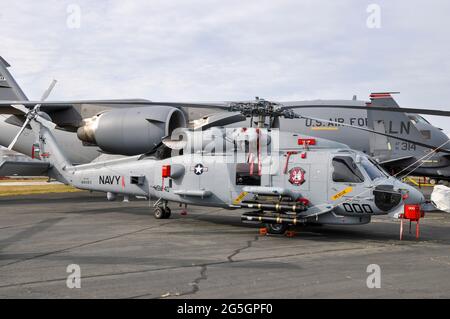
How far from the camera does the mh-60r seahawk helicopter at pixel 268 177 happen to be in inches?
427

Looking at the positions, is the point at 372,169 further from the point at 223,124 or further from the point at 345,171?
the point at 223,124

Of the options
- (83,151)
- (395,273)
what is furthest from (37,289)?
(83,151)

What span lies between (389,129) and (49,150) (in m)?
12.7

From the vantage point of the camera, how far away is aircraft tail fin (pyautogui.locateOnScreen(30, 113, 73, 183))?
16331 millimetres

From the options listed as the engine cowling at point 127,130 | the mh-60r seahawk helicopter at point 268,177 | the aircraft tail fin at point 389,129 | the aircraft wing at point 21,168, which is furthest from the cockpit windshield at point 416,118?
the aircraft wing at point 21,168

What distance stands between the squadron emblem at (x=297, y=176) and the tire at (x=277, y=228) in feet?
3.58

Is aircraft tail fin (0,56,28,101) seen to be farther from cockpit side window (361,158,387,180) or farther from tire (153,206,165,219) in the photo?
cockpit side window (361,158,387,180)

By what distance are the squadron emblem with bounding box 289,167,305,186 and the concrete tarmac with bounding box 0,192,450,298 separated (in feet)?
4.60

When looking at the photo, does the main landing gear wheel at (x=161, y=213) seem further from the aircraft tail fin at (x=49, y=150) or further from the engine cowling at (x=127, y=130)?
the aircraft tail fin at (x=49, y=150)

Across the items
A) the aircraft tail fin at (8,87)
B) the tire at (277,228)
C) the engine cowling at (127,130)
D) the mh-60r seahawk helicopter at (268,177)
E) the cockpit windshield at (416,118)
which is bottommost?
the tire at (277,228)

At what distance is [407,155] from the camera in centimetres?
1864

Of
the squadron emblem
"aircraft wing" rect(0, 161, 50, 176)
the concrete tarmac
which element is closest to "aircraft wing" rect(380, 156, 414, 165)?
the concrete tarmac

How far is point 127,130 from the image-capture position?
15.8 metres
